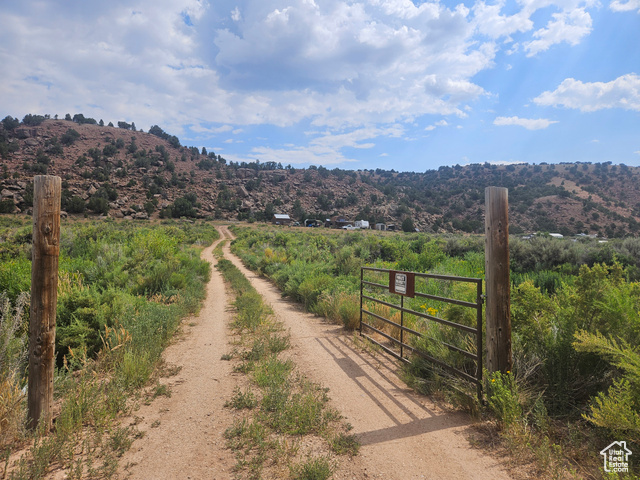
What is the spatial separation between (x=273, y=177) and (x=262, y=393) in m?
104

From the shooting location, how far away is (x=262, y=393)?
4547mm

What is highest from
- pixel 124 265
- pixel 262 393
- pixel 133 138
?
pixel 133 138

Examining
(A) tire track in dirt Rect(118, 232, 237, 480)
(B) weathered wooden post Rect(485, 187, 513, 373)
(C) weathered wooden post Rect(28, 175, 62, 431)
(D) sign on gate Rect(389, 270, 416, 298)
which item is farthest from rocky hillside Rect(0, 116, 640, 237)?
(B) weathered wooden post Rect(485, 187, 513, 373)

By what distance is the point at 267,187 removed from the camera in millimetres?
99500

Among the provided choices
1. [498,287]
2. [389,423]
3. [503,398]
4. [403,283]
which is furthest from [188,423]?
[498,287]

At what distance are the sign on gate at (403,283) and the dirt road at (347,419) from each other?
1.30 meters

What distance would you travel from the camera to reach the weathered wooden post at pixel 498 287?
12.8 feet

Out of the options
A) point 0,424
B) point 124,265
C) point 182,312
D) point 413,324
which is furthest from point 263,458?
Answer: point 124,265

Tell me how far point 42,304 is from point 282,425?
2886mm

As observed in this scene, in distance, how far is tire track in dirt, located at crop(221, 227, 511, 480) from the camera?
3051 mm

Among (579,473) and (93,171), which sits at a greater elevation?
(93,171)

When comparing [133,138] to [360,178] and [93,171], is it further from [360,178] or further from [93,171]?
[360,178]

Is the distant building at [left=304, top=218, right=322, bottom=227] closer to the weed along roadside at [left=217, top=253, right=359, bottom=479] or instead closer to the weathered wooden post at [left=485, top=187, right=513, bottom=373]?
the weed along roadside at [left=217, top=253, right=359, bottom=479]

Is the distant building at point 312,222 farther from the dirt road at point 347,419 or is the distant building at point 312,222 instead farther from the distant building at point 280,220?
the dirt road at point 347,419
